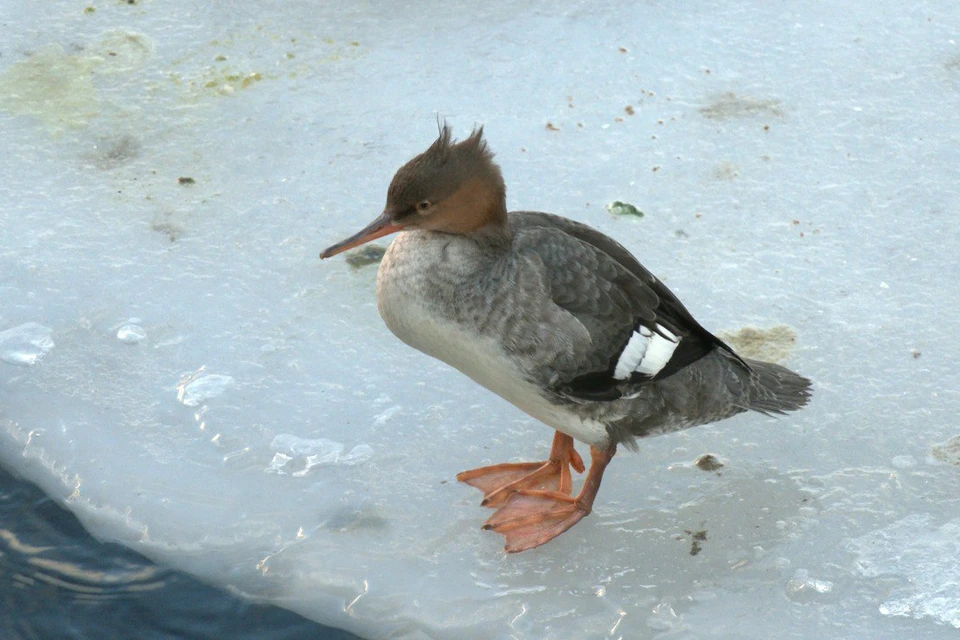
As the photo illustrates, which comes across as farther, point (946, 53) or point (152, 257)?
point (946, 53)

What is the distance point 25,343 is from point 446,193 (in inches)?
64.4

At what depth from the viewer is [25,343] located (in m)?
3.79

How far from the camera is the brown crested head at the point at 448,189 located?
10.1 ft

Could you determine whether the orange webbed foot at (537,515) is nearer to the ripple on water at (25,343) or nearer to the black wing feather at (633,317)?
the black wing feather at (633,317)

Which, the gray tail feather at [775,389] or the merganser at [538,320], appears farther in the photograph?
the gray tail feather at [775,389]

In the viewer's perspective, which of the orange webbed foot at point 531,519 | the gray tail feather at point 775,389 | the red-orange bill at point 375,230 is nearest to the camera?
the red-orange bill at point 375,230

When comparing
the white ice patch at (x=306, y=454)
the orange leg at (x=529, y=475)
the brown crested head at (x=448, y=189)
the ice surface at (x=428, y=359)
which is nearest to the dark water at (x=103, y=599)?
the ice surface at (x=428, y=359)

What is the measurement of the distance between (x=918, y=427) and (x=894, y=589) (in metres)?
0.66

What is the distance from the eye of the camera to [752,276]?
414 cm

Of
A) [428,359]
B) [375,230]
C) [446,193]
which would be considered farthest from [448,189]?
[428,359]

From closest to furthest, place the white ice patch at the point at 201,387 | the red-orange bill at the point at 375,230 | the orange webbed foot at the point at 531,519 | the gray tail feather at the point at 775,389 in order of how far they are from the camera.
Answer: the red-orange bill at the point at 375,230 < the orange webbed foot at the point at 531,519 < the gray tail feather at the point at 775,389 < the white ice patch at the point at 201,387

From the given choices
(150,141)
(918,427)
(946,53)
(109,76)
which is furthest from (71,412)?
(946,53)

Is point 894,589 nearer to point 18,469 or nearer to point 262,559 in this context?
point 262,559

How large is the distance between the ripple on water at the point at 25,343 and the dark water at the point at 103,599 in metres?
0.63
